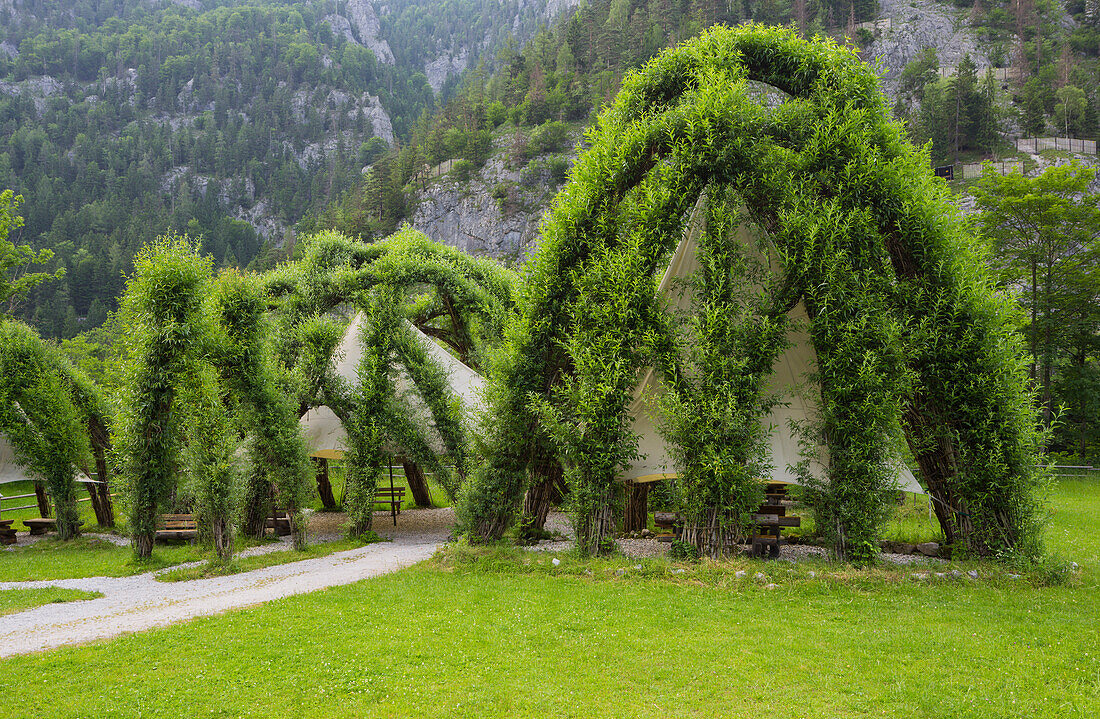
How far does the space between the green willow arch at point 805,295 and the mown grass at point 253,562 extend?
3.80 m

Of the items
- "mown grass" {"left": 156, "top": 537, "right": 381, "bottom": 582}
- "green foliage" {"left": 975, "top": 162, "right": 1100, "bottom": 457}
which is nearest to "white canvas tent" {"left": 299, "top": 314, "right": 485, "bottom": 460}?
"mown grass" {"left": 156, "top": 537, "right": 381, "bottom": 582}

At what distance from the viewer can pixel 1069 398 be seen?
106ft

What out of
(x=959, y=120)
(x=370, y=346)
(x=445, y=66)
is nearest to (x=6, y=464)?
(x=370, y=346)

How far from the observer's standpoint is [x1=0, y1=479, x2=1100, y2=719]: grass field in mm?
5629

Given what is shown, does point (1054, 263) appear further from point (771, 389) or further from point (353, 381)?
point (353, 381)

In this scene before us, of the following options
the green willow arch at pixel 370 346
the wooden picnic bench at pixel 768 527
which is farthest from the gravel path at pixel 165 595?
the wooden picnic bench at pixel 768 527

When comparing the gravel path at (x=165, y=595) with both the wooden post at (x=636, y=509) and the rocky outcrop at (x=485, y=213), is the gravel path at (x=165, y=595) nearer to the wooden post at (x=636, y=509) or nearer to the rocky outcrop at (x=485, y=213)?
the wooden post at (x=636, y=509)

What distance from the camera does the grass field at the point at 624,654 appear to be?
18.5 feet

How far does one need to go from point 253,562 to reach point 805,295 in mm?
11696

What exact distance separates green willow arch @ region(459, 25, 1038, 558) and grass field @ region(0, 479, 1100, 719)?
1.84 m

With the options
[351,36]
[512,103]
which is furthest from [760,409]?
[351,36]

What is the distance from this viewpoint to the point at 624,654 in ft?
22.4

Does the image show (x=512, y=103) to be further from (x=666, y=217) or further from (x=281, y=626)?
(x=281, y=626)

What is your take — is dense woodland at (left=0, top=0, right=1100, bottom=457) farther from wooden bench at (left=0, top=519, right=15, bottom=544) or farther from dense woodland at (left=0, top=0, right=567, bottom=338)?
wooden bench at (left=0, top=519, right=15, bottom=544)
